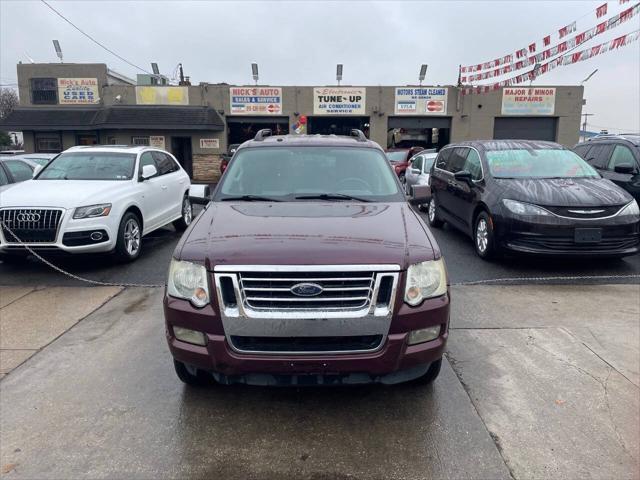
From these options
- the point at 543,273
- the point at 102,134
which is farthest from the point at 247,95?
the point at 543,273

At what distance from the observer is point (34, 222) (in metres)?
6.12

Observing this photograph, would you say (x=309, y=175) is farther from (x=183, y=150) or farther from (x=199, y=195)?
(x=183, y=150)

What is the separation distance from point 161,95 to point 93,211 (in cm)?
2002

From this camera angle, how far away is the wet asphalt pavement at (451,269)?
634 centimetres

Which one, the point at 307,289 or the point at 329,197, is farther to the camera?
the point at 329,197

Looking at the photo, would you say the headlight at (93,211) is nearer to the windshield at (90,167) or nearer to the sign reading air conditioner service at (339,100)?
the windshield at (90,167)

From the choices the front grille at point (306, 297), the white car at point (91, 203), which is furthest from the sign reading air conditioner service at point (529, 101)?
the front grille at point (306, 297)

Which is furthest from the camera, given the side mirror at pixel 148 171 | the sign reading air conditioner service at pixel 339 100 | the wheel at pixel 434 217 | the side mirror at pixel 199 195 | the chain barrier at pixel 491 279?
the sign reading air conditioner service at pixel 339 100

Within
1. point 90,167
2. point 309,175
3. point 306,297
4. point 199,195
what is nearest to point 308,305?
point 306,297

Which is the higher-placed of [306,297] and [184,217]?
[306,297]

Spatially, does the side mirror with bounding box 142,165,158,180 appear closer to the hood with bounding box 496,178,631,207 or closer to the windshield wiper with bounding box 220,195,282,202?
the windshield wiper with bounding box 220,195,282,202

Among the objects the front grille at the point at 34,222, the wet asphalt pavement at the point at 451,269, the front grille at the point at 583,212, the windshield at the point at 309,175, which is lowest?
the wet asphalt pavement at the point at 451,269

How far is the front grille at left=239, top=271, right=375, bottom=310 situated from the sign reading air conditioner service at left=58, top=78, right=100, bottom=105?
1006 inches

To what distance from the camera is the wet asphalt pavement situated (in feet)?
20.8
